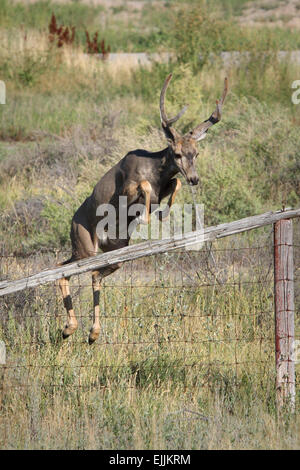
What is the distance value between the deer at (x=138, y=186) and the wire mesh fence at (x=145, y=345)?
23 cm

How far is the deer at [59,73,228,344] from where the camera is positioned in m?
7.40

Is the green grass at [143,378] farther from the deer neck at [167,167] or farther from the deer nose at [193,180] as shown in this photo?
the deer nose at [193,180]

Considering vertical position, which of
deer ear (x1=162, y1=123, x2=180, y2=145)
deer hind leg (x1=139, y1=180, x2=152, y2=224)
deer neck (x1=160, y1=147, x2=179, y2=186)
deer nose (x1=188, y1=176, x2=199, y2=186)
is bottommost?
deer hind leg (x1=139, y1=180, x2=152, y2=224)

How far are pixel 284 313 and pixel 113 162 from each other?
26.0ft

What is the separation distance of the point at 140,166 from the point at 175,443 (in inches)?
114

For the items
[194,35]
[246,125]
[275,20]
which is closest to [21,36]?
[194,35]

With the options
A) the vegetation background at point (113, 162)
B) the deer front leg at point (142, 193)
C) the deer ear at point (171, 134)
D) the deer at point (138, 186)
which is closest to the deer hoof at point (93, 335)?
the deer at point (138, 186)

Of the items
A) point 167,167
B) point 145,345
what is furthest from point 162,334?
point 167,167

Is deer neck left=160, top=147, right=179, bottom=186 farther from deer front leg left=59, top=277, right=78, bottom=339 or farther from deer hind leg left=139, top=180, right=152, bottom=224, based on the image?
deer front leg left=59, top=277, right=78, bottom=339

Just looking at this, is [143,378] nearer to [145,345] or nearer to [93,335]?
[145,345]

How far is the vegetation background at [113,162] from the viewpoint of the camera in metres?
6.13

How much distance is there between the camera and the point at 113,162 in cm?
1392

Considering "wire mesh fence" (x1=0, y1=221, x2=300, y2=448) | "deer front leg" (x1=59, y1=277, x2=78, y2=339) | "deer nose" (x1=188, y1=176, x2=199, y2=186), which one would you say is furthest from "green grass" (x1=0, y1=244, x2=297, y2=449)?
"deer nose" (x1=188, y1=176, x2=199, y2=186)

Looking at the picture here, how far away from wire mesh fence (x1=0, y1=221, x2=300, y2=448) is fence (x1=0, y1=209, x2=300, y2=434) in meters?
0.01
